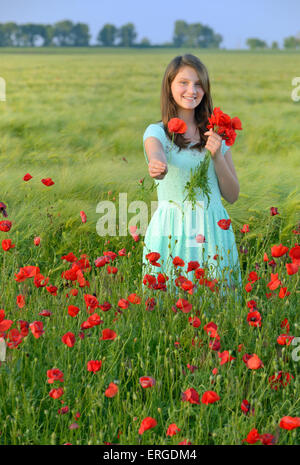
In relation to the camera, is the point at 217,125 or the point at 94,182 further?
the point at 94,182

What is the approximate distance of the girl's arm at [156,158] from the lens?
1744 millimetres

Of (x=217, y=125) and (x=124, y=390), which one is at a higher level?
(x=217, y=125)

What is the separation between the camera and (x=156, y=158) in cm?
187

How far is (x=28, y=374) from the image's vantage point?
63.0 inches

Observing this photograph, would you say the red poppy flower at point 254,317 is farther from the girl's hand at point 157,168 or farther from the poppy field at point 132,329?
the girl's hand at point 157,168

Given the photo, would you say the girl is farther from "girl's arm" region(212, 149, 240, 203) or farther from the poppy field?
Answer: the poppy field

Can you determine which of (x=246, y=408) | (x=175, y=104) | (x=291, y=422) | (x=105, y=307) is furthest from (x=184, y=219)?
(x=291, y=422)

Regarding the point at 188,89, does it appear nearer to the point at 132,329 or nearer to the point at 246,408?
the point at 132,329

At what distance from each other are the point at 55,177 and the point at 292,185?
1.48m

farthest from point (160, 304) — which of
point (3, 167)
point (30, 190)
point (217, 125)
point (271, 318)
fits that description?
point (3, 167)

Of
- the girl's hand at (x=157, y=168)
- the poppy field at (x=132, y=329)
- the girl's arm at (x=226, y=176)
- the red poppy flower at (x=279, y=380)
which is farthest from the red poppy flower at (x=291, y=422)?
the girl's arm at (x=226, y=176)

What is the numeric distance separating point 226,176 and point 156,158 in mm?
304

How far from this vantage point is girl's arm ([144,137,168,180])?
A: 1.74 m
